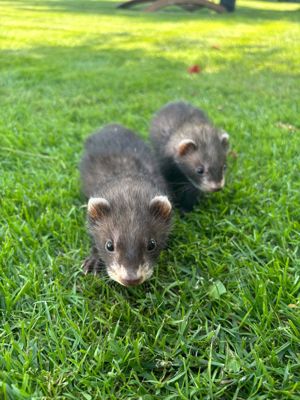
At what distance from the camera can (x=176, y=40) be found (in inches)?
620

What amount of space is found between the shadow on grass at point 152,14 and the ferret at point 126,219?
1891 centimetres

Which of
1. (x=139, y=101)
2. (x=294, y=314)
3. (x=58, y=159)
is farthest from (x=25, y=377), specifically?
(x=139, y=101)

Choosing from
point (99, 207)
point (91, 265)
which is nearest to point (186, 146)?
point (99, 207)

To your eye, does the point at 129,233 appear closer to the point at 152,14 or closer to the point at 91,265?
the point at 91,265

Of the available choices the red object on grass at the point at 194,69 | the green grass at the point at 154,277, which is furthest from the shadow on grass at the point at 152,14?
the green grass at the point at 154,277

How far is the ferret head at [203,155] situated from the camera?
5.19m

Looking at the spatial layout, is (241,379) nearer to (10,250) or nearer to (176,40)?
(10,250)

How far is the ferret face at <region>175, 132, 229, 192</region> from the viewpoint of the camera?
5152 millimetres

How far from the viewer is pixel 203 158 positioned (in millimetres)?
5391

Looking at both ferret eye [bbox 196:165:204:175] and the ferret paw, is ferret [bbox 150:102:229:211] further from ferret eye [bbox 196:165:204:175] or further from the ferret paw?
the ferret paw

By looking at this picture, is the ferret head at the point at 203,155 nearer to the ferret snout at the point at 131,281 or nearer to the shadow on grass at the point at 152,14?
the ferret snout at the point at 131,281

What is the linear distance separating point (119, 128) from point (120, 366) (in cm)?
341

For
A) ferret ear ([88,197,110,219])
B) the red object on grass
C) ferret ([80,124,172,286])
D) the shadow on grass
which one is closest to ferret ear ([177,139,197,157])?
ferret ([80,124,172,286])

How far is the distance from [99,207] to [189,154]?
2150 millimetres
